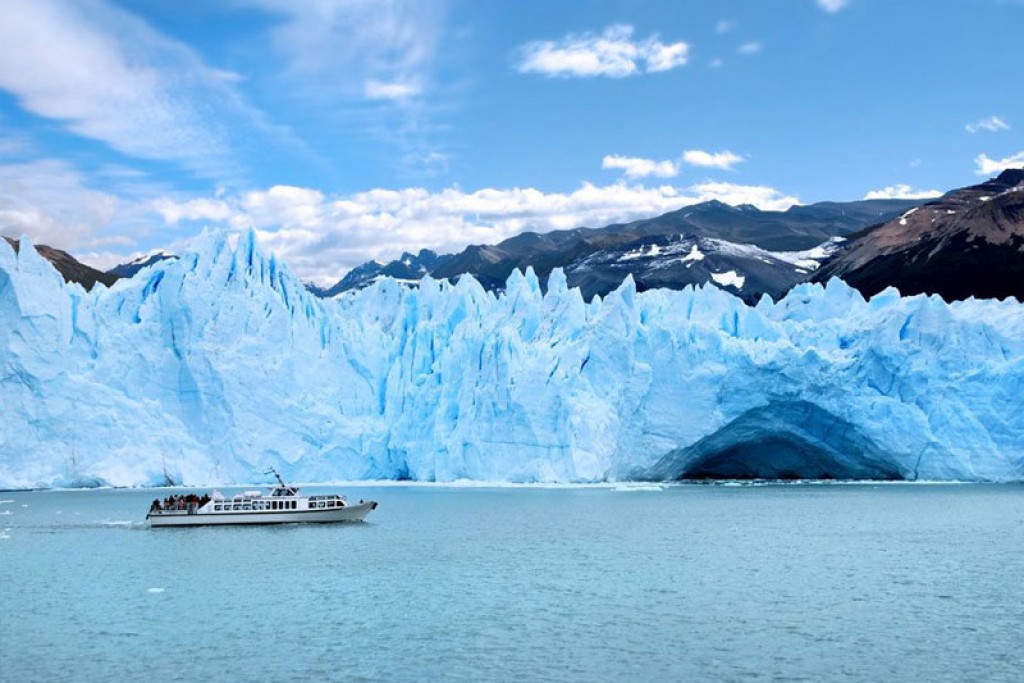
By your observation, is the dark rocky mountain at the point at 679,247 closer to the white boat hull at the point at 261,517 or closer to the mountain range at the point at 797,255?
the mountain range at the point at 797,255

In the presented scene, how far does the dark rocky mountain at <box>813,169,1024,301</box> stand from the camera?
67.9 metres

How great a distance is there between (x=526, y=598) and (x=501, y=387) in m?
22.1

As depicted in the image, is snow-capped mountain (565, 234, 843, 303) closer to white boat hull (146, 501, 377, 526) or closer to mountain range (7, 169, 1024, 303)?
mountain range (7, 169, 1024, 303)

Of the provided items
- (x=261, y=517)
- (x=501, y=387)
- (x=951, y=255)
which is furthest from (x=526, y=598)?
(x=951, y=255)

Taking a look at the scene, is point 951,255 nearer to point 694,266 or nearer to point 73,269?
point 694,266

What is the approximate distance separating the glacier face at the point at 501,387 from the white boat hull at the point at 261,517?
9946 mm

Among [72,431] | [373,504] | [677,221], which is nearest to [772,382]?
[373,504]

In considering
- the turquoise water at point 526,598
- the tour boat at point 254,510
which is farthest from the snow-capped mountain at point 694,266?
the turquoise water at point 526,598

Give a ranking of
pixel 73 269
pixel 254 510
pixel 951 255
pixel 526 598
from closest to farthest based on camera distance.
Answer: pixel 526 598
pixel 254 510
pixel 951 255
pixel 73 269

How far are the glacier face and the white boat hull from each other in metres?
9.95

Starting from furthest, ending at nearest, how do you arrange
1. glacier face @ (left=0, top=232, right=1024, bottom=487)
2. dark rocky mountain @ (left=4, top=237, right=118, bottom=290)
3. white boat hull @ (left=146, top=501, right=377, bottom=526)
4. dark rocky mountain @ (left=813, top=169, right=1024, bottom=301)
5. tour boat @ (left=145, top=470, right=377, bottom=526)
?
dark rocky mountain @ (left=4, top=237, right=118, bottom=290)
dark rocky mountain @ (left=813, top=169, right=1024, bottom=301)
glacier face @ (left=0, top=232, right=1024, bottom=487)
tour boat @ (left=145, top=470, right=377, bottom=526)
white boat hull @ (left=146, top=501, right=377, bottom=526)

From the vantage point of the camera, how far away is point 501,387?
38656mm

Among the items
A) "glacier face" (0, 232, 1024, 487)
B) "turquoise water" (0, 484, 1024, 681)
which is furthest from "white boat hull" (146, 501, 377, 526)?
"glacier face" (0, 232, 1024, 487)

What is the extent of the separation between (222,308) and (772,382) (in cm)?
2142
